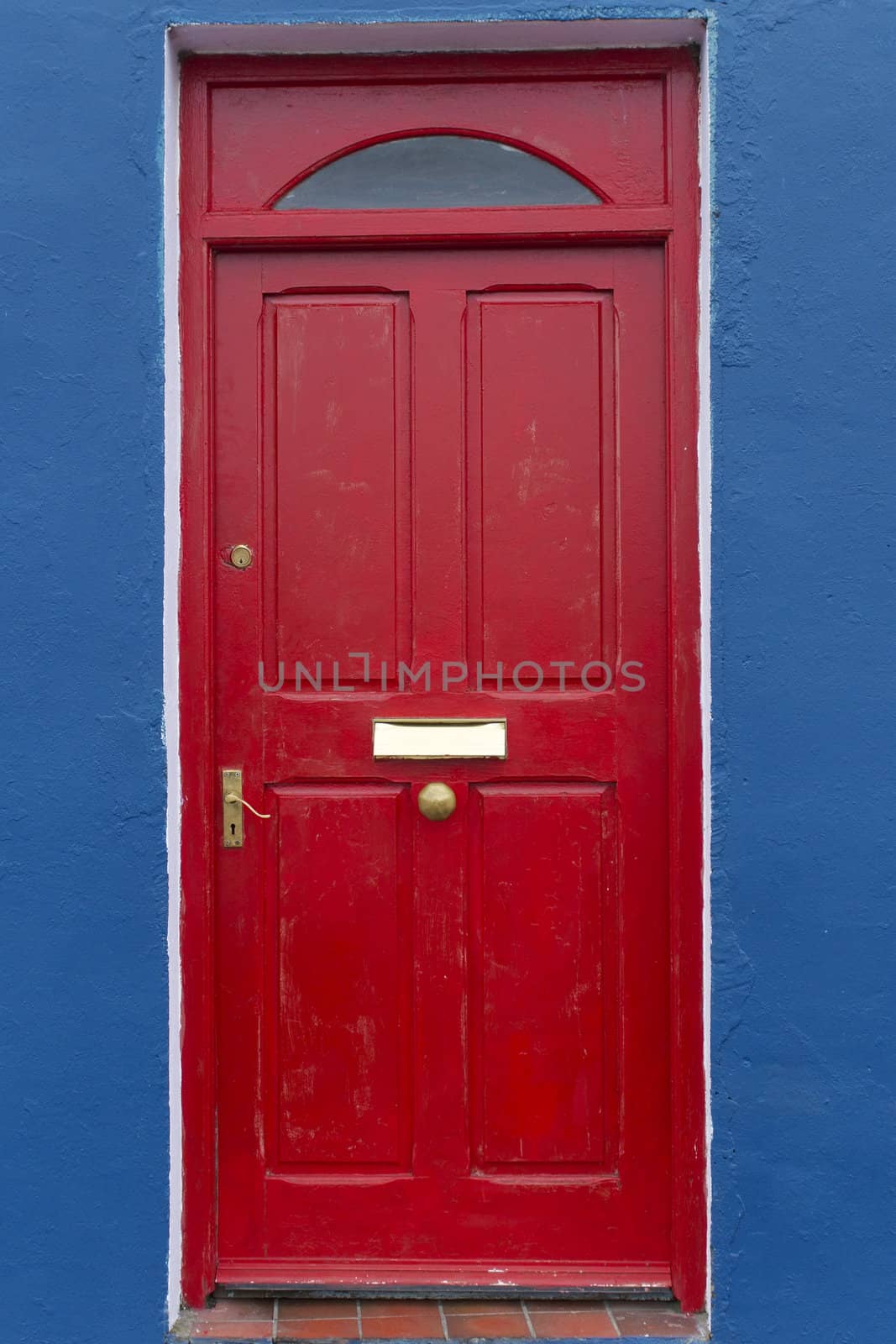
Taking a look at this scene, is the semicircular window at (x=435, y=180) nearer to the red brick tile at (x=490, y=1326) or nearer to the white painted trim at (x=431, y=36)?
the white painted trim at (x=431, y=36)

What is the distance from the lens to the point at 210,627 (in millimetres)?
2643

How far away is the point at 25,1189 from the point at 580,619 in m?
1.86

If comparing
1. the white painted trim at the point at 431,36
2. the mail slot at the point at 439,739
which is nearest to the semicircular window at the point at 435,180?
the white painted trim at the point at 431,36

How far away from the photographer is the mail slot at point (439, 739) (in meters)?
2.65

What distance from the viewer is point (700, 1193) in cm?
257

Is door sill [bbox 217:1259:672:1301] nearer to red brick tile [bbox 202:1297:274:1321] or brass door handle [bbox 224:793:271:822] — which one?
red brick tile [bbox 202:1297:274:1321]

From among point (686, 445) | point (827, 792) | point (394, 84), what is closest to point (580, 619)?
point (686, 445)

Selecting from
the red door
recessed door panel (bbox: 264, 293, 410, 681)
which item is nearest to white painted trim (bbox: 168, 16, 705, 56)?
the red door

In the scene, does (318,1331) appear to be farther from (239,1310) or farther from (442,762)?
(442,762)

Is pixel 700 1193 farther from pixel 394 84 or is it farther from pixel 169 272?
pixel 394 84

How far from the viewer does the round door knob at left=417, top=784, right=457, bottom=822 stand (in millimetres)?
2635

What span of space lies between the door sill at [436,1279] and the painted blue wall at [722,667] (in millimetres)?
205

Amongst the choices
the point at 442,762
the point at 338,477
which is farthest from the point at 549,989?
the point at 338,477

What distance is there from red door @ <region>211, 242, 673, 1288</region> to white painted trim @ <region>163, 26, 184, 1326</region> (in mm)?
117
